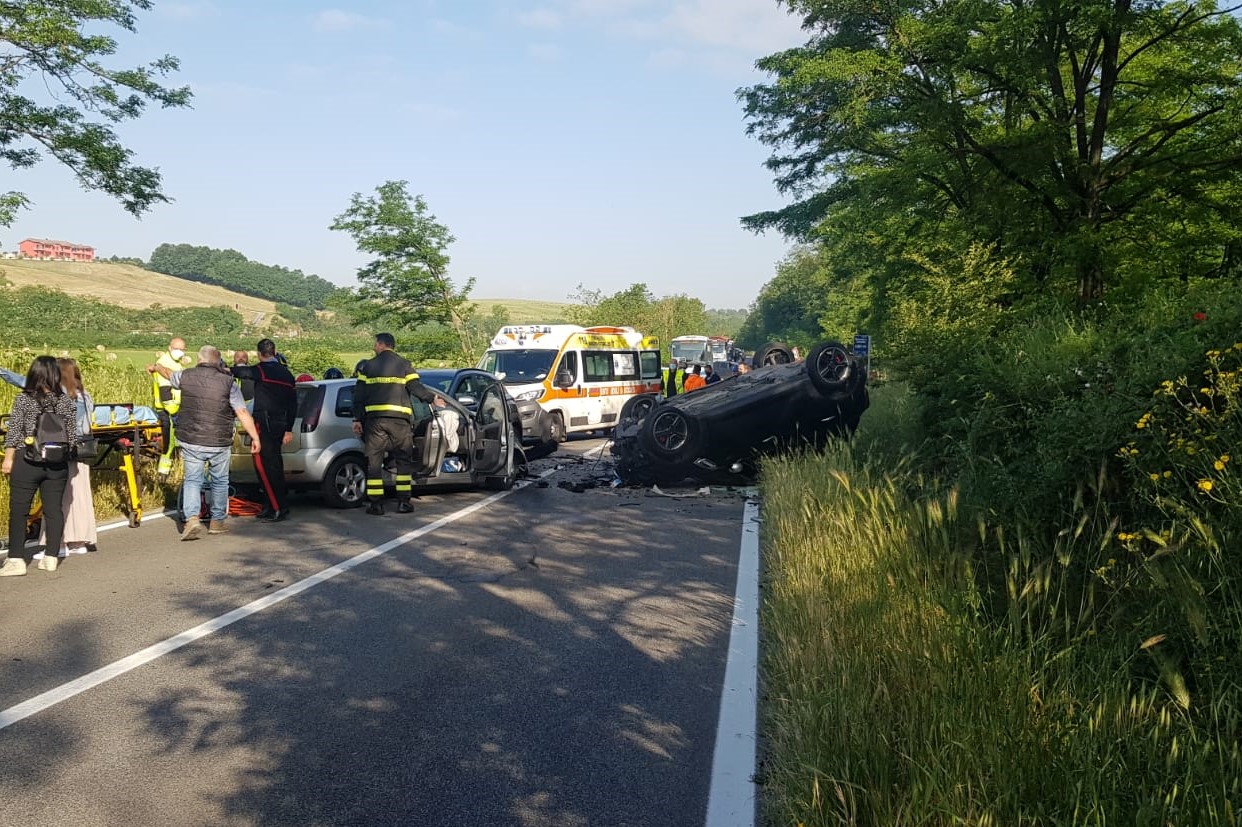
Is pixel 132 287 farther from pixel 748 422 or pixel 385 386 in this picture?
pixel 748 422

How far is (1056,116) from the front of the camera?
16.7 metres

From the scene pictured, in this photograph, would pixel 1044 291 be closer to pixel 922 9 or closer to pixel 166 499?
pixel 922 9

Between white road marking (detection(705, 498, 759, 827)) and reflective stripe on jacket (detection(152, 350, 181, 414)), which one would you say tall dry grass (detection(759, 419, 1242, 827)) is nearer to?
white road marking (detection(705, 498, 759, 827))

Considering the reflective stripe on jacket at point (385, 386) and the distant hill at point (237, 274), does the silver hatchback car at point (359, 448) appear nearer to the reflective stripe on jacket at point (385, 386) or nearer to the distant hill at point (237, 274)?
the reflective stripe on jacket at point (385, 386)

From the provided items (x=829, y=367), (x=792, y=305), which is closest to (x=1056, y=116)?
(x=829, y=367)

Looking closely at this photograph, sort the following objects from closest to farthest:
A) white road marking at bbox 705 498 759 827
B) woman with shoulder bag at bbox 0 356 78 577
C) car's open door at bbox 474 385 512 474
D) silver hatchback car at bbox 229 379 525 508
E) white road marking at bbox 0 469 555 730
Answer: white road marking at bbox 705 498 759 827
white road marking at bbox 0 469 555 730
woman with shoulder bag at bbox 0 356 78 577
silver hatchback car at bbox 229 379 525 508
car's open door at bbox 474 385 512 474

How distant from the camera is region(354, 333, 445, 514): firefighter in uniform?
31.6 ft

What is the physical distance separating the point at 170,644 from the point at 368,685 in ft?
4.76

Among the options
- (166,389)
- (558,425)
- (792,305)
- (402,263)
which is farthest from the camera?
(792,305)

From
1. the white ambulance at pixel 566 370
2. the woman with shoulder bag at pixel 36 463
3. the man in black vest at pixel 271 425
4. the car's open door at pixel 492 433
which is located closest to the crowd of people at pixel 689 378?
the white ambulance at pixel 566 370

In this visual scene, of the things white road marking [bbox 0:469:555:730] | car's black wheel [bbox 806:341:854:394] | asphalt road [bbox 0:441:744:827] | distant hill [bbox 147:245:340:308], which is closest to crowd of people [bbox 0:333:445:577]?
asphalt road [bbox 0:441:744:827]

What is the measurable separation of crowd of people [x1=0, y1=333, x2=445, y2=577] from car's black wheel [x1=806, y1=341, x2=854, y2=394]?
505 cm

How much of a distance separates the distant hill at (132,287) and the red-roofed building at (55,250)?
844cm

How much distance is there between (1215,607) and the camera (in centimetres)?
345
